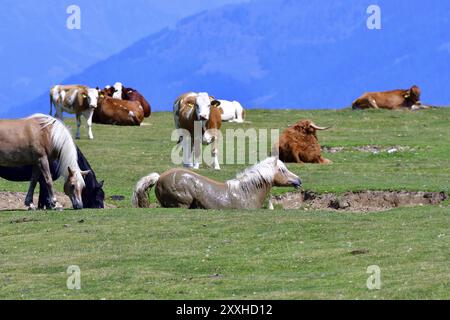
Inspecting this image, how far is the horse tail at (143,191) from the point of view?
80.1ft

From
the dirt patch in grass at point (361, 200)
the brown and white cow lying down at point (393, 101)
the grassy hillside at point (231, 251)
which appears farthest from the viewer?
the brown and white cow lying down at point (393, 101)

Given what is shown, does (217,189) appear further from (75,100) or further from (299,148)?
(75,100)

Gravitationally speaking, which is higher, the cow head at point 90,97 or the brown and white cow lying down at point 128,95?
the brown and white cow lying down at point 128,95

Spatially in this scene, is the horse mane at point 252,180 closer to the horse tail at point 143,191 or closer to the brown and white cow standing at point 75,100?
the horse tail at point 143,191

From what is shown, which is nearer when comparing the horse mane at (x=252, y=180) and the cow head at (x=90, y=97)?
the horse mane at (x=252, y=180)

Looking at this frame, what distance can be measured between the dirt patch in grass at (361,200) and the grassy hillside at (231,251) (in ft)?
0.84

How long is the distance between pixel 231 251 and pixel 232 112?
2613 centimetres

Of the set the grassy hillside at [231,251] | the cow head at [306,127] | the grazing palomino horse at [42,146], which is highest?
the cow head at [306,127]

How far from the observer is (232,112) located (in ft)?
147

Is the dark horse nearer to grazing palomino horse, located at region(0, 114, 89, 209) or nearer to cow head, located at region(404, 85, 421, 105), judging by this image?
grazing palomino horse, located at region(0, 114, 89, 209)

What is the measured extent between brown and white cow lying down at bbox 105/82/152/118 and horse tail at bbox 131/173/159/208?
909 inches

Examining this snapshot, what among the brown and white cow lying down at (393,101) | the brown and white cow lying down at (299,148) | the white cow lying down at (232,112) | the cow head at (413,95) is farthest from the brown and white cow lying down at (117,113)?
the brown and white cow lying down at (299,148)

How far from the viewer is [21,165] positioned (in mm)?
24359
